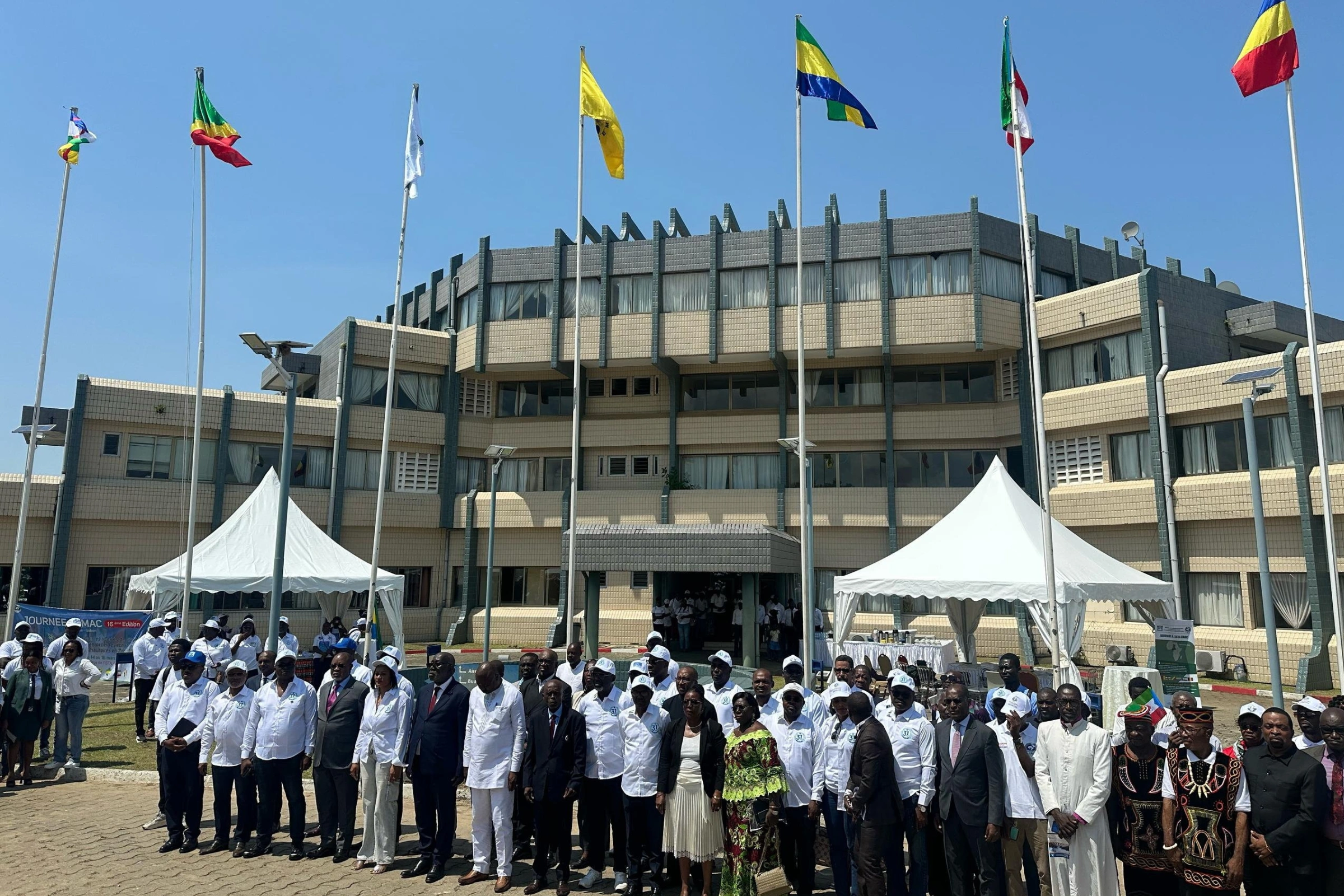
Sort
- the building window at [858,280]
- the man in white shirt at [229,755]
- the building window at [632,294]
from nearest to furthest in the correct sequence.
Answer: the man in white shirt at [229,755] < the building window at [858,280] < the building window at [632,294]

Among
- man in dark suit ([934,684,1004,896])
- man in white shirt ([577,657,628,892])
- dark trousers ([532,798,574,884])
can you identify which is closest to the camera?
man in dark suit ([934,684,1004,896])

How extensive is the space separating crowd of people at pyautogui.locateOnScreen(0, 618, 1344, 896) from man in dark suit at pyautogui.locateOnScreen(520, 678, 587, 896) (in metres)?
0.02

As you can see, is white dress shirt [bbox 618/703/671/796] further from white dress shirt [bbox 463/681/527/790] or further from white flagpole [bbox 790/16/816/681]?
white flagpole [bbox 790/16/816/681]

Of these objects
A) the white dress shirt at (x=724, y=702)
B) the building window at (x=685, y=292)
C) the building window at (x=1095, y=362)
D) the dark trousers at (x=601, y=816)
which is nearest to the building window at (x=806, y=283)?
the building window at (x=685, y=292)

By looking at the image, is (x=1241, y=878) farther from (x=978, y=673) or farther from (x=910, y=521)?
(x=910, y=521)

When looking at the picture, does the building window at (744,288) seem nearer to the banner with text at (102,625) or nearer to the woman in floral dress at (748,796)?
the banner with text at (102,625)

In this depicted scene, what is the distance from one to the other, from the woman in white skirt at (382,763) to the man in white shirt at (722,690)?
2.88 meters

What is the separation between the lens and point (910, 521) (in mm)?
28844

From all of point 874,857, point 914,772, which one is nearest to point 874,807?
point 874,857

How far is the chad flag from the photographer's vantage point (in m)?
13.8

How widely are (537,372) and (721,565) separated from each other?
43.0 feet

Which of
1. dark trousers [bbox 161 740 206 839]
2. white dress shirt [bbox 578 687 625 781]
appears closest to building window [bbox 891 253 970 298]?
white dress shirt [bbox 578 687 625 781]

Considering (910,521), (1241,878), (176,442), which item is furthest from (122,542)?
(1241,878)

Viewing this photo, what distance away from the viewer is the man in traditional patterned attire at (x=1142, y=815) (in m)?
5.94
